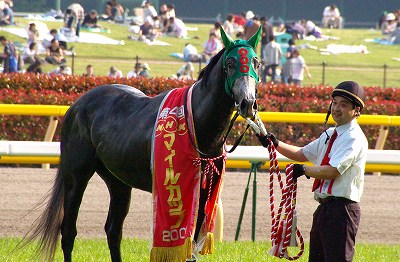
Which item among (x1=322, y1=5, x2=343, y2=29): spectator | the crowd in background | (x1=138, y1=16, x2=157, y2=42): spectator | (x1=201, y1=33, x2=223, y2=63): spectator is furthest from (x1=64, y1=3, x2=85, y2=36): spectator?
(x1=322, y1=5, x2=343, y2=29): spectator

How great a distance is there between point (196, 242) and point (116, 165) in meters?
0.80

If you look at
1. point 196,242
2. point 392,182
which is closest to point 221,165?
point 196,242

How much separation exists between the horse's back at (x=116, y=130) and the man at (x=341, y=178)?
4.19 ft

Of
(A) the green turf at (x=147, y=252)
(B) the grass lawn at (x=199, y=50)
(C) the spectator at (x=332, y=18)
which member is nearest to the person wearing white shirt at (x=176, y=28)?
(B) the grass lawn at (x=199, y=50)

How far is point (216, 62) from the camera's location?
5863 mm

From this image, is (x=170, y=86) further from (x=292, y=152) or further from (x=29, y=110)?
(x=292, y=152)

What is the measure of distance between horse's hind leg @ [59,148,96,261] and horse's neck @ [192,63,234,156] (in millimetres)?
1285

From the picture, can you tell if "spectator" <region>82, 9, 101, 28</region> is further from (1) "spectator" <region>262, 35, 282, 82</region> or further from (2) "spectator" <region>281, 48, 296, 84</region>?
(2) "spectator" <region>281, 48, 296, 84</region>

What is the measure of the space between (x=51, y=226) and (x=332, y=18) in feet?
106

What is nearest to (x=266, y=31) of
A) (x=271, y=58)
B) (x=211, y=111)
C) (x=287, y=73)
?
(x=271, y=58)

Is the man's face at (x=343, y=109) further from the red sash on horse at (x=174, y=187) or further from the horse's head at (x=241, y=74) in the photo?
the red sash on horse at (x=174, y=187)

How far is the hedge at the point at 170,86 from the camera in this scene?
13.4 metres

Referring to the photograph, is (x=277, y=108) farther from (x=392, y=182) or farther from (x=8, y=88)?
(x=8, y=88)

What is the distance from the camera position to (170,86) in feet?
52.0
